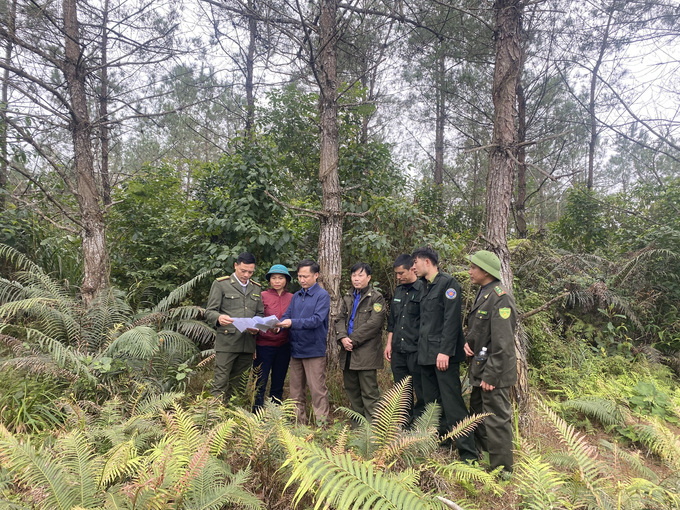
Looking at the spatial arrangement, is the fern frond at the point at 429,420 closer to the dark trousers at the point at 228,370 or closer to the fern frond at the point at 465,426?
the fern frond at the point at 465,426

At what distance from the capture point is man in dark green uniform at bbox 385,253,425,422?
3.77m

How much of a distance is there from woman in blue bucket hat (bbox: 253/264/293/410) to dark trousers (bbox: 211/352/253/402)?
0.55 feet

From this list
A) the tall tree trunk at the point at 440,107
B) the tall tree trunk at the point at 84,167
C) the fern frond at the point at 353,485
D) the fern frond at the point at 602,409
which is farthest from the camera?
the tall tree trunk at the point at 440,107

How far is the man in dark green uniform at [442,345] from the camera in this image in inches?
131

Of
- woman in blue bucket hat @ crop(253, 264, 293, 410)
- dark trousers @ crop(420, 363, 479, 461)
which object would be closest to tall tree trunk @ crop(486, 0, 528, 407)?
dark trousers @ crop(420, 363, 479, 461)

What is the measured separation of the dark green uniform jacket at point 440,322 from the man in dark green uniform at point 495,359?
17cm

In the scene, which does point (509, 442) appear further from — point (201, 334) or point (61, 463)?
point (201, 334)

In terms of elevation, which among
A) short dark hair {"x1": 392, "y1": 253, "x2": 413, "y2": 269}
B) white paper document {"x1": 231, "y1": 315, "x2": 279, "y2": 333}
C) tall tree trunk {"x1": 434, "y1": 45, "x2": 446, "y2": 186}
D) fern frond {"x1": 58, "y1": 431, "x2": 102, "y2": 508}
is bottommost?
fern frond {"x1": 58, "y1": 431, "x2": 102, "y2": 508}

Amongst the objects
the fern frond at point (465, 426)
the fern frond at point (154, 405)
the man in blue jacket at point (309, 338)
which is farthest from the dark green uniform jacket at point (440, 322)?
the fern frond at point (154, 405)

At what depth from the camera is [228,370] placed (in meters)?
3.91

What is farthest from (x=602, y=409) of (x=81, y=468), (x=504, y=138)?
(x=81, y=468)

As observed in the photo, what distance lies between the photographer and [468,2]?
5.89m

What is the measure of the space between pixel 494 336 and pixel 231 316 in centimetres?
268

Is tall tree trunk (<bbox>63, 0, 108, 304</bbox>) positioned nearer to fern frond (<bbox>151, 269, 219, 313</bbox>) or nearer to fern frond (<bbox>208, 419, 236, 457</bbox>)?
fern frond (<bbox>151, 269, 219, 313</bbox>)
